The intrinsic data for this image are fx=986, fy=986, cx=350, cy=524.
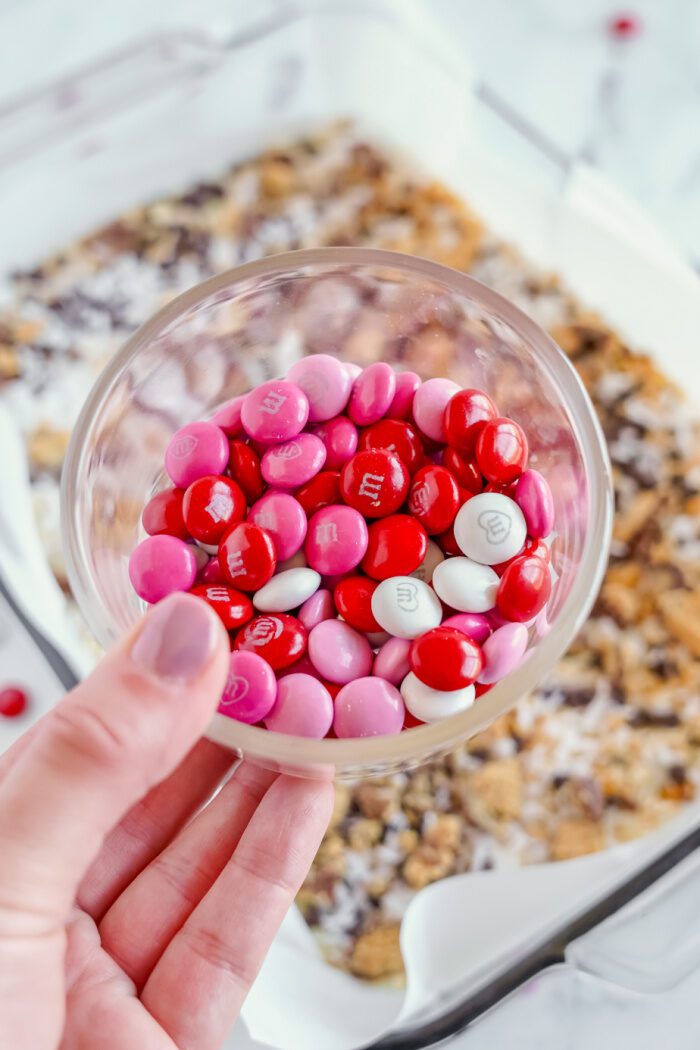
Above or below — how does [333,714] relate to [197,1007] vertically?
above

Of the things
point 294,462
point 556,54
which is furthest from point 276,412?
point 556,54

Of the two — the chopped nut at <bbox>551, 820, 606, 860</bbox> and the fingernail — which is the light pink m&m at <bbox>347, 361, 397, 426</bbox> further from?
the chopped nut at <bbox>551, 820, 606, 860</bbox>

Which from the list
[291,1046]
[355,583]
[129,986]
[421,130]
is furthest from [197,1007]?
[421,130]

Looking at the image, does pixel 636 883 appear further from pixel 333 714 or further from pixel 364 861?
pixel 333 714

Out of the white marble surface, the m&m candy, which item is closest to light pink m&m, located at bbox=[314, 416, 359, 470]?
the m&m candy

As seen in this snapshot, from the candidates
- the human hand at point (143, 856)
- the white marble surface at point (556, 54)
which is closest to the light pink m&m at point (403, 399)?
the human hand at point (143, 856)

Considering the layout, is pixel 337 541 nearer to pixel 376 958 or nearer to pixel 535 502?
pixel 535 502
